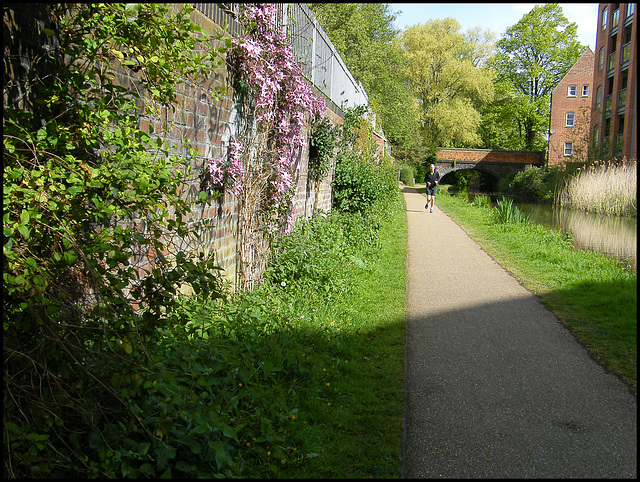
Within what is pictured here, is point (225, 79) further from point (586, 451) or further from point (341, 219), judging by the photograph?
point (341, 219)

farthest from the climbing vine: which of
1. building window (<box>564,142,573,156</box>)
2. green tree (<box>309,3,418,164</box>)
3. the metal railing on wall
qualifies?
building window (<box>564,142,573,156</box>)

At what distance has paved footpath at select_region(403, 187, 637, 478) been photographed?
3.19 meters

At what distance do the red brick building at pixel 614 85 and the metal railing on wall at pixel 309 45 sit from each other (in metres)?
26.2

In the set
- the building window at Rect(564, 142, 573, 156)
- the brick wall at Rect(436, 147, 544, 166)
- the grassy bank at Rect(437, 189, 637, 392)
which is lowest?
the grassy bank at Rect(437, 189, 637, 392)

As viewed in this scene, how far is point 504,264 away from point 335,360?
243 inches

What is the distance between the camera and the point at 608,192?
19.0 meters

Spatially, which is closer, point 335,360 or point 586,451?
point 586,451

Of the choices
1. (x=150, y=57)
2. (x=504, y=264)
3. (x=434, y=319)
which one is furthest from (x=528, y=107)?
(x=150, y=57)

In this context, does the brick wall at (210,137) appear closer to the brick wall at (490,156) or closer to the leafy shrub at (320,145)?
the leafy shrub at (320,145)

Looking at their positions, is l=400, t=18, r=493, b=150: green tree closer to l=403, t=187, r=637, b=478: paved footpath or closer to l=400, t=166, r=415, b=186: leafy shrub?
l=400, t=166, r=415, b=186: leafy shrub

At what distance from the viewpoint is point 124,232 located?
2.64 m

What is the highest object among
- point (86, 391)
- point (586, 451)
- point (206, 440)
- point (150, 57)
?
point (150, 57)

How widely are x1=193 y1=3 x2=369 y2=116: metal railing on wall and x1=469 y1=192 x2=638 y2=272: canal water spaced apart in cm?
681

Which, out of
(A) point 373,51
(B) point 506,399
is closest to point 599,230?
(B) point 506,399
